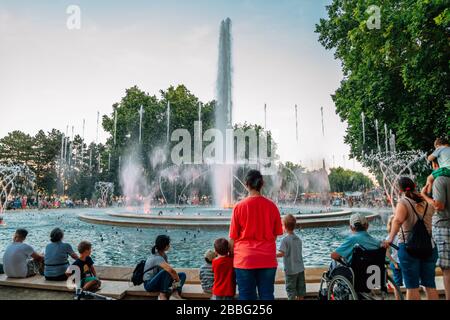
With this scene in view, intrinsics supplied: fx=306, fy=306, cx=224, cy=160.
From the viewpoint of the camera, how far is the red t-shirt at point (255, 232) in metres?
3.41

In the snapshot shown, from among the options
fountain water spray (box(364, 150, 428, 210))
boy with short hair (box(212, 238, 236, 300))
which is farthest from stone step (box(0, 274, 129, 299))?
fountain water spray (box(364, 150, 428, 210))

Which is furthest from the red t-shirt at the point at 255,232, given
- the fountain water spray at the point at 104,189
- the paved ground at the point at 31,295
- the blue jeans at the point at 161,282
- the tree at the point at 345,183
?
→ the tree at the point at 345,183

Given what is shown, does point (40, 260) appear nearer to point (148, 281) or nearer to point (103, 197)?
point (148, 281)

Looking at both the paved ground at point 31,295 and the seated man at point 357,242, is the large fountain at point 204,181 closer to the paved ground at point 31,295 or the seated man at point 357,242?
the paved ground at point 31,295

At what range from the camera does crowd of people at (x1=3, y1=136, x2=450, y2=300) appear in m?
3.45

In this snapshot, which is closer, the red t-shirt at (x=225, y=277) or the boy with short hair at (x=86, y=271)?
the red t-shirt at (x=225, y=277)

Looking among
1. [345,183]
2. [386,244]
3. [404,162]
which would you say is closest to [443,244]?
[386,244]

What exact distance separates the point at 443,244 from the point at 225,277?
3.02 m

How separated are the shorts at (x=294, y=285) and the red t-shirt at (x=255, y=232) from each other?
3.68 feet

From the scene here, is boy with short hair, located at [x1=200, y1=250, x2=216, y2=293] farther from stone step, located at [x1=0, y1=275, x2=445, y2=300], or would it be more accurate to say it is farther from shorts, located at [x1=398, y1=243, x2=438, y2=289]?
shorts, located at [x1=398, y1=243, x2=438, y2=289]

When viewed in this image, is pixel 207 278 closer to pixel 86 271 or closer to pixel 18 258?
pixel 86 271
